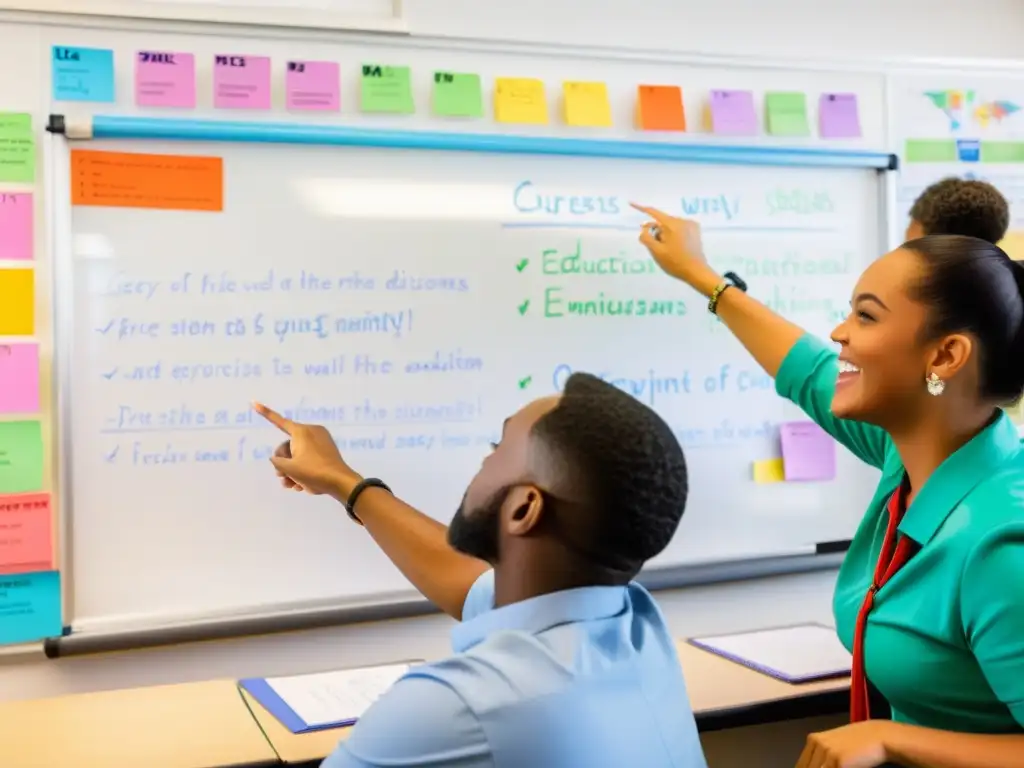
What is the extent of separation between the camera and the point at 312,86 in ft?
6.29

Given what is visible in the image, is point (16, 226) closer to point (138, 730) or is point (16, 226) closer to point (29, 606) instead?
point (29, 606)

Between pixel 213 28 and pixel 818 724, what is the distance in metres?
1.81

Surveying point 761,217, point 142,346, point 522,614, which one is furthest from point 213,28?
point 522,614

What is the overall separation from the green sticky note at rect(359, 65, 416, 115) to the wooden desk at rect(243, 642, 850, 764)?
3.71 feet

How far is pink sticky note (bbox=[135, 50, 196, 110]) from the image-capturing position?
5.98ft

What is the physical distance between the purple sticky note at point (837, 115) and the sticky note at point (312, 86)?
1120 mm

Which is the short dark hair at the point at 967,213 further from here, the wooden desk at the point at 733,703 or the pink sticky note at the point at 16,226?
the pink sticky note at the point at 16,226

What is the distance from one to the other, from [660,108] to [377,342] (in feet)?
2.65

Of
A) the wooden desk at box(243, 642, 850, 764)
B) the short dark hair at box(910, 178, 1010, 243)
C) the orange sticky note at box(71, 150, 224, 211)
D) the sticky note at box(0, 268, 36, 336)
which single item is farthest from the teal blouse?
the sticky note at box(0, 268, 36, 336)

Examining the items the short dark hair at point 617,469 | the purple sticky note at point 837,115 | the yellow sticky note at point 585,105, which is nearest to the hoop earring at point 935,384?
the short dark hair at point 617,469

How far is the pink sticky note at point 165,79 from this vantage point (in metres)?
1.82

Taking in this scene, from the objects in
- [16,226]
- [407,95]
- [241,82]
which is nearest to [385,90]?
[407,95]

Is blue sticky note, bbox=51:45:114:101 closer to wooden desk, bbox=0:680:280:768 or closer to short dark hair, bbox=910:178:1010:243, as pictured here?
wooden desk, bbox=0:680:280:768

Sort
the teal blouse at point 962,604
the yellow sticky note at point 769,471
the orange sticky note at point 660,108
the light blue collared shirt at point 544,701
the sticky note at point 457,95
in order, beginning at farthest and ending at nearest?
the yellow sticky note at point 769,471 → the orange sticky note at point 660,108 → the sticky note at point 457,95 → the teal blouse at point 962,604 → the light blue collared shirt at point 544,701
